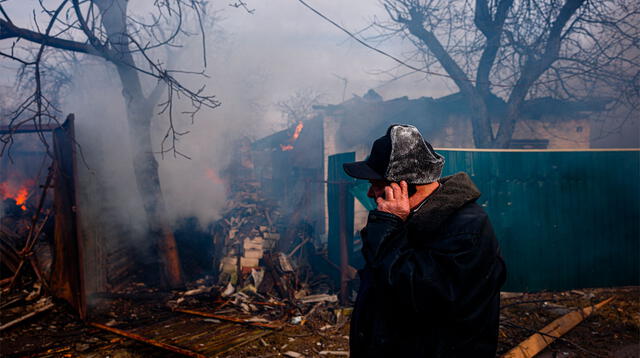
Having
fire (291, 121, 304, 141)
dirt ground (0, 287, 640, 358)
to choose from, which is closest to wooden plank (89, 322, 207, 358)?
dirt ground (0, 287, 640, 358)

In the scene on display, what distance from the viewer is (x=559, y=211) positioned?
6.53 metres

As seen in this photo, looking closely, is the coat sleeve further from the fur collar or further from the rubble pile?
the rubble pile

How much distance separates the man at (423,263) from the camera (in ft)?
5.21

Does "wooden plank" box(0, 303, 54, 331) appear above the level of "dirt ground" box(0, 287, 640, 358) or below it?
above

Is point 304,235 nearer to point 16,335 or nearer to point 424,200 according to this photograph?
point 16,335

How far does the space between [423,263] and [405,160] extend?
54 centimetres

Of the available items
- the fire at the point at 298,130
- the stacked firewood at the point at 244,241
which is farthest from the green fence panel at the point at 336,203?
the fire at the point at 298,130

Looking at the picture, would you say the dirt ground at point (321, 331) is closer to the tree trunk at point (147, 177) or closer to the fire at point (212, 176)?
the tree trunk at point (147, 177)

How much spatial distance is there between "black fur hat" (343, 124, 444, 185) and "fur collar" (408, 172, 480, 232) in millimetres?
93

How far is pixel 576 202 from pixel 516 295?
2.08 m

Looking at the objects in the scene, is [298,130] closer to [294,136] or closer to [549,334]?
[294,136]

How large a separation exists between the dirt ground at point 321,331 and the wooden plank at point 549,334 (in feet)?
0.27

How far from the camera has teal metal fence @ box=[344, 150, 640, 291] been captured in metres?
6.50

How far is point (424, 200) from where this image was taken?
74.6 inches
